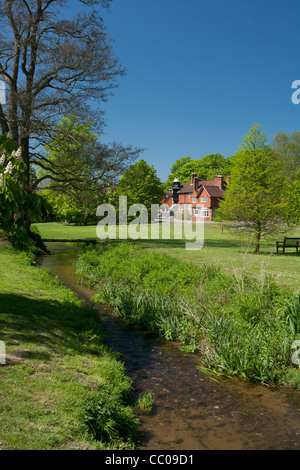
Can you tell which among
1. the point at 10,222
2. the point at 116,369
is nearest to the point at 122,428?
the point at 116,369

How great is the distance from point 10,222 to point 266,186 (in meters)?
17.0

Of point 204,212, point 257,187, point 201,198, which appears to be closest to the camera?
point 257,187

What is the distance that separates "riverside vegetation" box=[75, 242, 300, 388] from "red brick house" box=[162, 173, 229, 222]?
48.1m

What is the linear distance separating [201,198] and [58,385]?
A: 6252cm

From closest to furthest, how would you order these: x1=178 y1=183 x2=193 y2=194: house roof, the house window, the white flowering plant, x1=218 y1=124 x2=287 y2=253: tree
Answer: the white flowering plant, x1=218 y1=124 x2=287 y2=253: tree, the house window, x1=178 y1=183 x2=193 y2=194: house roof

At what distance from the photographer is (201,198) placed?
219 feet

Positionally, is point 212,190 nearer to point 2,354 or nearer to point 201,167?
point 201,167

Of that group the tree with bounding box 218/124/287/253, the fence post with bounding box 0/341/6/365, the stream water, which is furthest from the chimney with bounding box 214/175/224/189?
the fence post with bounding box 0/341/6/365

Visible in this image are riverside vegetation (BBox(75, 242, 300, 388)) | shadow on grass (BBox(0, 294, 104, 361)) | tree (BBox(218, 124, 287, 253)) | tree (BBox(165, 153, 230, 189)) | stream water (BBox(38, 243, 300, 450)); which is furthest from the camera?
tree (BBox(165, 153, 230, 189))

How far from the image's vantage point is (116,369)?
7203 mm

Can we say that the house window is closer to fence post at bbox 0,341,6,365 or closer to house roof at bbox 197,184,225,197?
house roof at bbox 197,184,225,197

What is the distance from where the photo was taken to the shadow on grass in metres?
7.38

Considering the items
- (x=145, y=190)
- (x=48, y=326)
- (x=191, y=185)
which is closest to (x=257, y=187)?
(x=48, y=326)

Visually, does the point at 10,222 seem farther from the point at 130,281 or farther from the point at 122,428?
the point at 130,281
